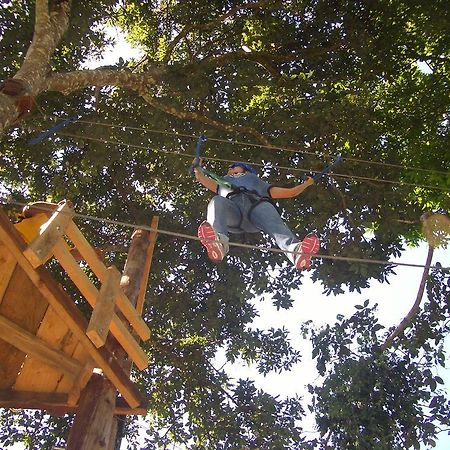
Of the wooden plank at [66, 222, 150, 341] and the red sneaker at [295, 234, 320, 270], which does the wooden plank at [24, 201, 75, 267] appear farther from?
the red sneaker at [295, 234, 320, 270]

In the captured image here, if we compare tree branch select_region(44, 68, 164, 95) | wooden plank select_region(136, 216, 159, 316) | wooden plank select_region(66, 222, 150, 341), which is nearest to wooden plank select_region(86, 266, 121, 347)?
wooden plank select_region(66, 222, 150, 341)

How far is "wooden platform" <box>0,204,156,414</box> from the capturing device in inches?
178

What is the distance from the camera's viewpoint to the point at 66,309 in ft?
15.5

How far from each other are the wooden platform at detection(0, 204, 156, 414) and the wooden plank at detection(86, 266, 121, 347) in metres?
0.01

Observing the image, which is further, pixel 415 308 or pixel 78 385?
pixel 415 308

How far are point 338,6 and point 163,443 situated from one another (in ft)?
26.9

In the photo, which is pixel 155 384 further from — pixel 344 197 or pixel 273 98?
pixel 273 98

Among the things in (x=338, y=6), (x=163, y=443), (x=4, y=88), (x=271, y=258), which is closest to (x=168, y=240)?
(x=271, y=258)

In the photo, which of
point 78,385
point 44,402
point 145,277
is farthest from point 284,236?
point 44,402

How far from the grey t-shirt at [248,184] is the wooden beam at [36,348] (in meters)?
2.33

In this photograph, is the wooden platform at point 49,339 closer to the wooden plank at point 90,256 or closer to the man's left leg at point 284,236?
the wooden plank at point 90,256

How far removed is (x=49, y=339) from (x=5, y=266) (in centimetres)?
92

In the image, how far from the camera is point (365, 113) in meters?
7.71

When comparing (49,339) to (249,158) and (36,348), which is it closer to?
(36,348)
